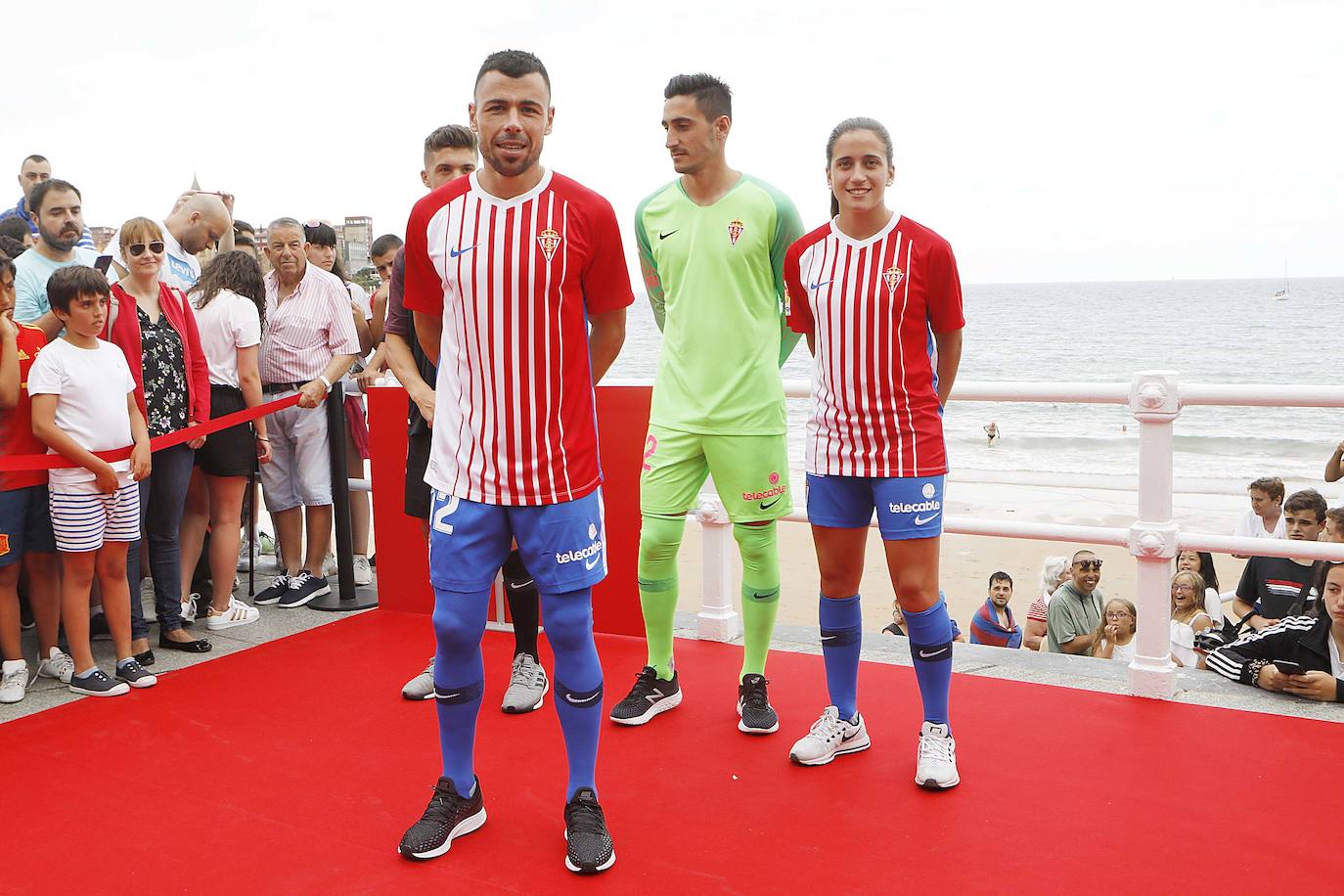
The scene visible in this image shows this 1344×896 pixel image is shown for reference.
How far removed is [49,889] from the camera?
2.55 m

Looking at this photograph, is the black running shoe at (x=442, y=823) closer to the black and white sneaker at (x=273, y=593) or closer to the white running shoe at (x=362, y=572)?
the black and white sneaker at (x=273, y=593)

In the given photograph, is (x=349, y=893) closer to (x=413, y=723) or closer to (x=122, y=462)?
(x=413, y=723)

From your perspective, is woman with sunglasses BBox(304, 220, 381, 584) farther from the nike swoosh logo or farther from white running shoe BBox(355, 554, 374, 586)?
the nike swoosh logo

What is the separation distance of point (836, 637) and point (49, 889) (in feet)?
6.67

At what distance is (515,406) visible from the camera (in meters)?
2.56

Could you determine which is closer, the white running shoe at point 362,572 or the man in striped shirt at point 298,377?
the man in striped shirt at point 298,377

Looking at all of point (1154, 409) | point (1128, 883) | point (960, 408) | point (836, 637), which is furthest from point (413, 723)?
point (960, 408)

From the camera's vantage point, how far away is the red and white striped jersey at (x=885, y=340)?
300 centimetres

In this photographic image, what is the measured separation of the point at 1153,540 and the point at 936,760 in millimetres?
1171

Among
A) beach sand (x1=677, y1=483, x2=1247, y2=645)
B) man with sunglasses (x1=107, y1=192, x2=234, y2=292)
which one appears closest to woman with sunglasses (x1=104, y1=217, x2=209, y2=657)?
man with sunglasses (x1=107, y1=192, x2=234, y2=292)

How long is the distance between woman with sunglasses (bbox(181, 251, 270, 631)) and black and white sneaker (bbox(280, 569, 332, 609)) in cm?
15

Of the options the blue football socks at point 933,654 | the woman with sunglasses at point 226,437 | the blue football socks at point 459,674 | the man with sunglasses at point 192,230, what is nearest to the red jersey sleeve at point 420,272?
the blue football socks at point 459,674

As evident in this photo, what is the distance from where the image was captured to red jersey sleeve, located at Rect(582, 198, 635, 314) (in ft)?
8.57

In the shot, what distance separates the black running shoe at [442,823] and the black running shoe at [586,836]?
0.77 feet
